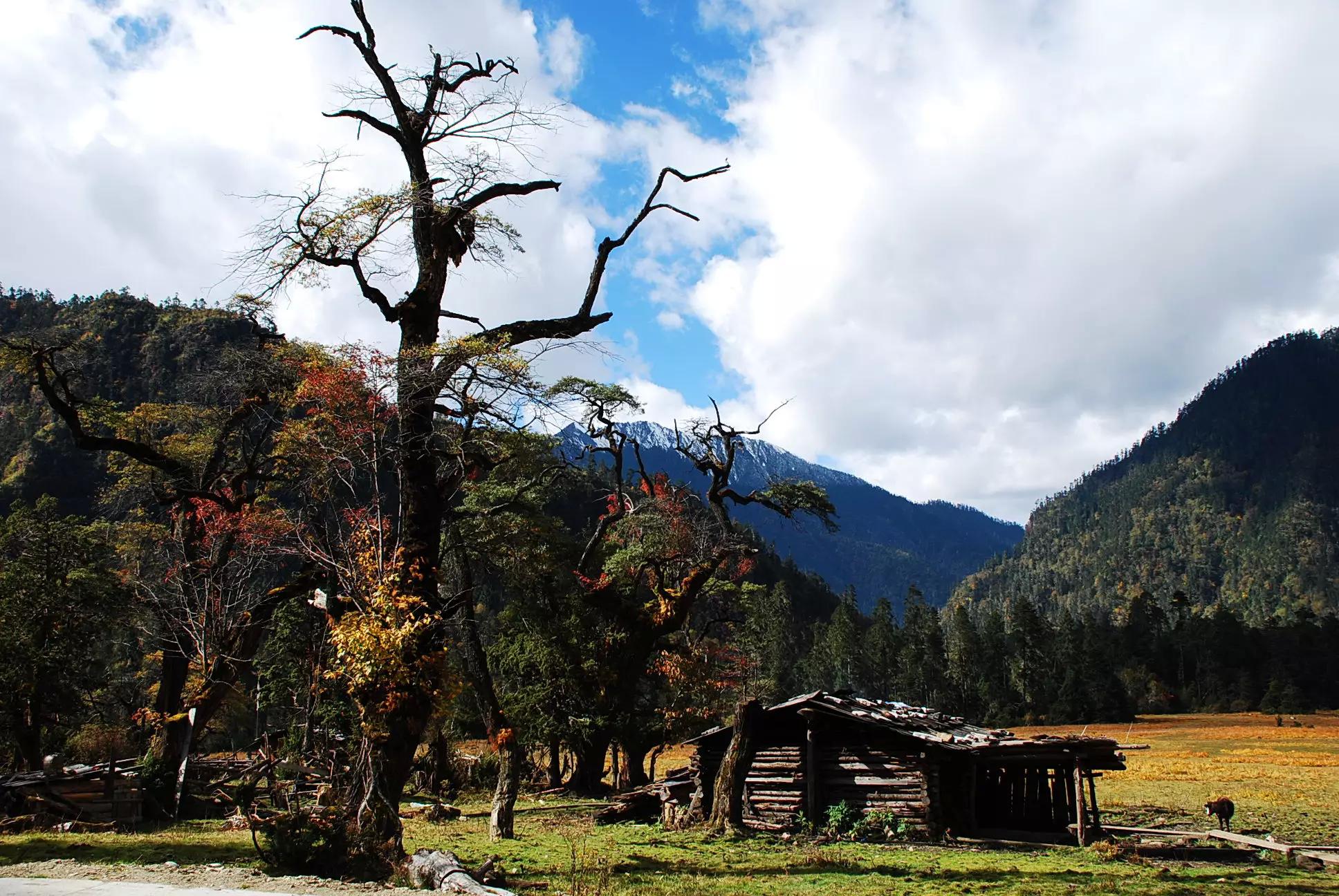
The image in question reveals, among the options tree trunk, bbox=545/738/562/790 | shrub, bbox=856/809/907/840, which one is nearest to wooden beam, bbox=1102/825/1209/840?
shrub, bbox=856/809/907/840

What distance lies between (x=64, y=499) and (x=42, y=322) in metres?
34.6

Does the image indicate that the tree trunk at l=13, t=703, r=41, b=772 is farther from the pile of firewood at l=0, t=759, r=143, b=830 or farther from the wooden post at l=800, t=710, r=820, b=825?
the wooden post at l=800, t=710, r=820, b=825

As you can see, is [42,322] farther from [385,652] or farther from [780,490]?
[385,652]

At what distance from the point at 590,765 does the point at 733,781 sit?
37.5 ft

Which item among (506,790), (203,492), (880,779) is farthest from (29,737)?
(880,779)

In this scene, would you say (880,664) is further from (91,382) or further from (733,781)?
(91,382)

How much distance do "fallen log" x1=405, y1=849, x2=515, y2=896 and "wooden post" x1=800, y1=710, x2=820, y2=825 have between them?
1224cm

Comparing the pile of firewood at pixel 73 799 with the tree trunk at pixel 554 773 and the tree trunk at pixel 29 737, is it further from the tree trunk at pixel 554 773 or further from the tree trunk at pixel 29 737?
the tree trunk at pixel 554 773

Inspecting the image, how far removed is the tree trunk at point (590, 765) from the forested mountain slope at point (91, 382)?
62.1m

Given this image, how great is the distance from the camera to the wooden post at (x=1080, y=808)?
60.0 feet

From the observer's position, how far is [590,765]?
1146 inches

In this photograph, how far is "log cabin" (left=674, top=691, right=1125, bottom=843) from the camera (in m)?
19.1

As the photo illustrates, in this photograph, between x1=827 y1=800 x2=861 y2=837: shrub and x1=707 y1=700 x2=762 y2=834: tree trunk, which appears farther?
x1=827 y1=800 x2=861 y2=837: shrub

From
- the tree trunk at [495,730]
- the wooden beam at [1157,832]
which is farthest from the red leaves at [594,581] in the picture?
the wooden beam at [1157,832]
